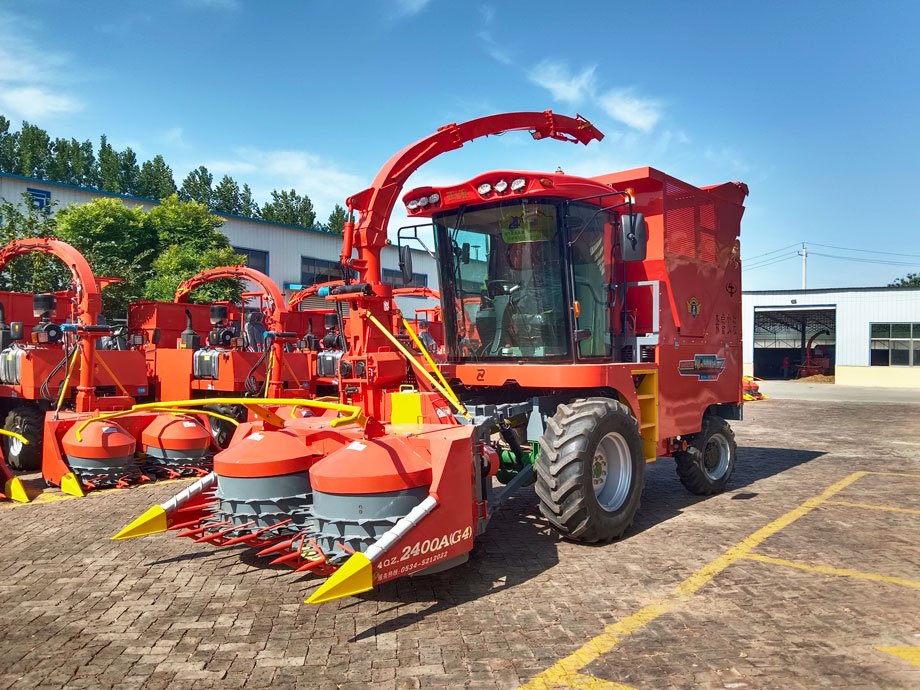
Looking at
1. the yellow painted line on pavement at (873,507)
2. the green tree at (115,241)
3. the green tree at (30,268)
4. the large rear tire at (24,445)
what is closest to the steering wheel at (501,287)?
the yellow painted line on pavement at (873,507)

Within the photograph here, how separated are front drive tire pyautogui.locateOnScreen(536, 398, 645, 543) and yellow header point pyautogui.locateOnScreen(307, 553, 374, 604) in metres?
1.91

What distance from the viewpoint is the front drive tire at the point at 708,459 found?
299 inches

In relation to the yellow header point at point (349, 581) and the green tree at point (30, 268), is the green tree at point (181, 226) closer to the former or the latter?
the green tree at point (30, 268)

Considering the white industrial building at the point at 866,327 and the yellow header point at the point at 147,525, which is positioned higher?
the white industrial building at the point at 866,327

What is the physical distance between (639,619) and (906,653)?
1371 millimetres

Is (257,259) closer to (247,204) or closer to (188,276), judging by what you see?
(188,276)

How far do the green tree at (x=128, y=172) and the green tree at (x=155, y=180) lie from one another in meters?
0.76

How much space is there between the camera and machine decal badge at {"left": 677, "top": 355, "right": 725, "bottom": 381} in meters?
7.33

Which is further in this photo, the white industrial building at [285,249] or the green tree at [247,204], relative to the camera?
the green tree at [247,204]

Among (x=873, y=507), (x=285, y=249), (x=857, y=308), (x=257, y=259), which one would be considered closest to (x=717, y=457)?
(x=873, y=507)

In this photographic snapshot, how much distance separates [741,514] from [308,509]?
176 inches

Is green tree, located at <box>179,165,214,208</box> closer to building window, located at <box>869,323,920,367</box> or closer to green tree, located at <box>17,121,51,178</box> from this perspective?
green tree, located at <box>17,121,51,178</box>

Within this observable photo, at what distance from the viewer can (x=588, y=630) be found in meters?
3.95

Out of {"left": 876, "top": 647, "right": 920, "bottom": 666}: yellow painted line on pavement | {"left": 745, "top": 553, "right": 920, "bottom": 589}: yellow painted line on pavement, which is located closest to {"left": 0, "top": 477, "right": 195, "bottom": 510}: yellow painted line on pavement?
{"left": 745, "top": 553, "right": 920, "bottom": 589}: yellow painted line on pavement
